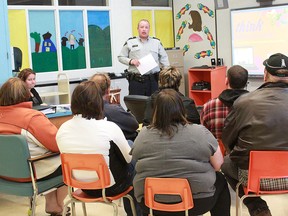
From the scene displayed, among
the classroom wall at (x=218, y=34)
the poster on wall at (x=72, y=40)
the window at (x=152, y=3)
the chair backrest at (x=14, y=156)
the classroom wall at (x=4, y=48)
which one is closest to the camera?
the chair backrest at (x=14, y=156)

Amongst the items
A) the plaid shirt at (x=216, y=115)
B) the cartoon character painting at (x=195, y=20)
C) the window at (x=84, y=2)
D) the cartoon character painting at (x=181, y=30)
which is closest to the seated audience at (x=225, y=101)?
the plaid shirt at (x=216, y=115)

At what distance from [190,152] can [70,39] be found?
17.0 feet

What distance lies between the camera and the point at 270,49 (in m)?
6.80

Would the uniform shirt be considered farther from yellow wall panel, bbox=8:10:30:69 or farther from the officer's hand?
yellow wall panel, bbox=8:10:30:69

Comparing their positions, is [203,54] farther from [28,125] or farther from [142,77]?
[28,125]

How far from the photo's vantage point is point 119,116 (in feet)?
10.1

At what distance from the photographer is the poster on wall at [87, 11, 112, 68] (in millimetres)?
7219

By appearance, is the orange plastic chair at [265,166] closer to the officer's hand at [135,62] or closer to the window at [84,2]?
the officer's hand at [135,62]

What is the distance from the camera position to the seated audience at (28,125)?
2971mm

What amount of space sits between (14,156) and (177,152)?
1281 mm

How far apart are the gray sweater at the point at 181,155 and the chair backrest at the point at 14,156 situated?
949 mm

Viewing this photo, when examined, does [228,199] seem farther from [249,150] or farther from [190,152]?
[190,152]

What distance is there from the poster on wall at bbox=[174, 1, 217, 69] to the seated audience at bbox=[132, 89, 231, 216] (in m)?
5.64

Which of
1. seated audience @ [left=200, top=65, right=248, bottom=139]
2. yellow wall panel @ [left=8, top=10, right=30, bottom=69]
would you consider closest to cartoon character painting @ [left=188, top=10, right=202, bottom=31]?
yellow wall panel @ [left=8, top=10, right=30, bottom=69]
